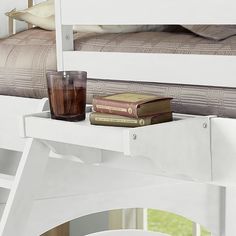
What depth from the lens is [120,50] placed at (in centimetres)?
228

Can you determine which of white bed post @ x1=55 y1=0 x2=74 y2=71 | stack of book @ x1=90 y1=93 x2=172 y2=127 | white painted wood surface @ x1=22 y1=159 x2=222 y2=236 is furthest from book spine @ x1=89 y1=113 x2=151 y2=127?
white painted wood surface @ x1=22 y1=159 x2=222 y2=236

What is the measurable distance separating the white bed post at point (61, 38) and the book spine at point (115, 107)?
47cm

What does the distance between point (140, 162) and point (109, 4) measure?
0.49 m

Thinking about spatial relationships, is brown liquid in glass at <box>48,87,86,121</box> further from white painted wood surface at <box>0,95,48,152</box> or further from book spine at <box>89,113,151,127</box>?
white painted wood surface at <box>0,95,48,152</box>

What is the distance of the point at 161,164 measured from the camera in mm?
1931

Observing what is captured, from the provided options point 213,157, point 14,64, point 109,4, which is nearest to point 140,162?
point 213,157

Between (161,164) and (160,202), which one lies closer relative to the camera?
→ (161,164)

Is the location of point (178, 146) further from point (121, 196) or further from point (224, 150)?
point (121, 196)

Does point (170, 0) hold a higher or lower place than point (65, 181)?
higher

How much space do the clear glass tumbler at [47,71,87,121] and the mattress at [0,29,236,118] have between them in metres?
0.21

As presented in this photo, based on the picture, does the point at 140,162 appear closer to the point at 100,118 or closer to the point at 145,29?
the point at 100,118

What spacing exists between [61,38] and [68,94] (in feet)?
1.38

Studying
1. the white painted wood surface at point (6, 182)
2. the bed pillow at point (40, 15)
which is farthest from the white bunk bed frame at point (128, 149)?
the bed pillow at point (40, 15)

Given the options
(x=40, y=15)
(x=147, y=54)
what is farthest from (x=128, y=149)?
(x=40, y=15)
